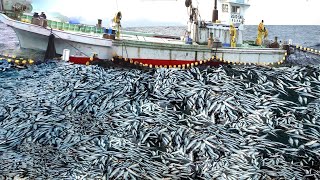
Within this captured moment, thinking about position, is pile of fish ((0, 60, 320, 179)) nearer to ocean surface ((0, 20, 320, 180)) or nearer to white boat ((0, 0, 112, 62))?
ocean surface ((0, 20, 320, 180))

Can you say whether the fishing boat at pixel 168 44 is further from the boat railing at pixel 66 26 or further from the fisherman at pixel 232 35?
the fisherman at pixel 232 35

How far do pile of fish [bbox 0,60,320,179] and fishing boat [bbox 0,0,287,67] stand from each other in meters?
9.40

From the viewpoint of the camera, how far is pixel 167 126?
34.7 feet

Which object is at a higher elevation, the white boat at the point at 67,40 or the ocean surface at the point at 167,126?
the white boat at the point at 67,40

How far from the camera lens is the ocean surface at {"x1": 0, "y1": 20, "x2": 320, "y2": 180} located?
360 inches

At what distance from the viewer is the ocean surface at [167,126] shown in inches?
360

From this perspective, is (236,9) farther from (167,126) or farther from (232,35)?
(167,126)

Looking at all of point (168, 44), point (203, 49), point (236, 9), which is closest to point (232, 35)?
point (236, 9)

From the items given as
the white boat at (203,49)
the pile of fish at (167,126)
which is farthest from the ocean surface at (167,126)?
the white boat at (203,49)

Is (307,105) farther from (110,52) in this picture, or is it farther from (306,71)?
(110,52)

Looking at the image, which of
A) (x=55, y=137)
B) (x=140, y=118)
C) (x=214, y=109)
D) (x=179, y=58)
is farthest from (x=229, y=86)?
(x=179, y=58)

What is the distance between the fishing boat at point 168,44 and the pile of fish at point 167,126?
9.40 meters

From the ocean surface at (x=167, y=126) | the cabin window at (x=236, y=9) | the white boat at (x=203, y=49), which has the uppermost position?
the cabin window at (x=236, y=9)

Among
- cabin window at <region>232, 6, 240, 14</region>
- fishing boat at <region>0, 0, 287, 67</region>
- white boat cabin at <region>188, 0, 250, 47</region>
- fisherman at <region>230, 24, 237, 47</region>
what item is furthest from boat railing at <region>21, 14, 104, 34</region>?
cabin window at <region>232, 6, 240, 14</region>
